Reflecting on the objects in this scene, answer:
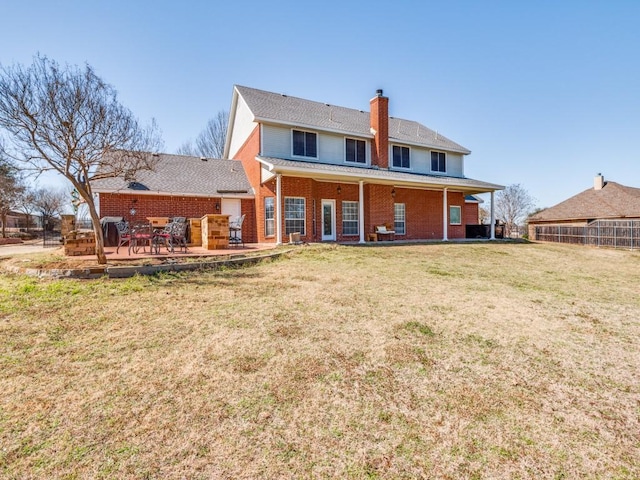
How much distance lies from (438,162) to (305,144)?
29.5 feet

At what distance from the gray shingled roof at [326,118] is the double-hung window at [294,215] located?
152 inches

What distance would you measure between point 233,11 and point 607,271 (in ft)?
49.1

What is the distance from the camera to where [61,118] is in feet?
23.4

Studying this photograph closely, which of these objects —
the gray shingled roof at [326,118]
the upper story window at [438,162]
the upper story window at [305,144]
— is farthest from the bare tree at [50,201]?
the upper story window at [438,162]

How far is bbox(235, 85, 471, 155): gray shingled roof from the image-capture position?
14844mm

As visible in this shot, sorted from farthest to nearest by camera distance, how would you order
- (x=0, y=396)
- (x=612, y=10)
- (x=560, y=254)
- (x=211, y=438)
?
(x=560, y=254) < (x=612, y=10) < (x=0, y=396) < (x=211, y=438)

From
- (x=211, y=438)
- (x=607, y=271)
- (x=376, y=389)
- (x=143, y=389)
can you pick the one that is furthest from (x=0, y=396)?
(x=607, y=271)

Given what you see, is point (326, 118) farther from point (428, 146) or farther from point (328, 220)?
point (428, 146)

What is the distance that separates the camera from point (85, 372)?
10.1 ft

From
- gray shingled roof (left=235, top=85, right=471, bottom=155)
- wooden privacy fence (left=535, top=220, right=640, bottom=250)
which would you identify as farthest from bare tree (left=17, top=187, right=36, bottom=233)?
wooden privacy fence (left=535, top=220, right=640, bottom=250)

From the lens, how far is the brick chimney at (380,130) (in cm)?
1636

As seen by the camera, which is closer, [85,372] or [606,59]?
[85,372]

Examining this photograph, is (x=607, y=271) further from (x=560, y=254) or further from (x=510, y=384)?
(x=510, y=384)

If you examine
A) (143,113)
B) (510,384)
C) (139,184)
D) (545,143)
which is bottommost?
(510,384)
